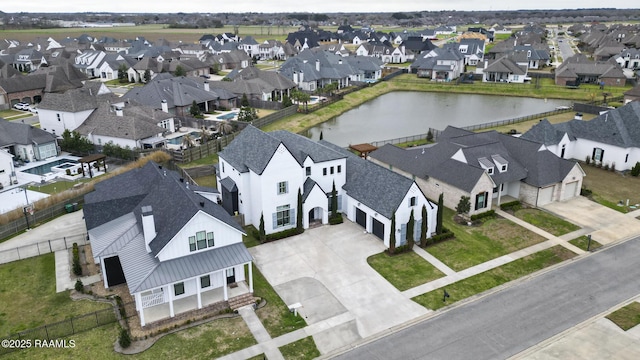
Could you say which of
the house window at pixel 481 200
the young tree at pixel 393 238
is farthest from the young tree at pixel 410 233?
the house window at pixel 481 200

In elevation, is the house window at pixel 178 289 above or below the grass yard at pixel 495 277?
above

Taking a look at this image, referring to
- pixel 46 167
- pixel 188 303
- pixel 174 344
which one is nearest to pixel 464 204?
pixel 188 303

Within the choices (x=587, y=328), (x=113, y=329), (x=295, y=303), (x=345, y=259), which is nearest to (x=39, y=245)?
(x=113, y=329)

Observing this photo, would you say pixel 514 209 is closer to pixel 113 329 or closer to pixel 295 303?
pixel 295 303

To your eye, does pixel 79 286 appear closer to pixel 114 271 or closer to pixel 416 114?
pixel 114 271

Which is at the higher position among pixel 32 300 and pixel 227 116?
pixel 227 116

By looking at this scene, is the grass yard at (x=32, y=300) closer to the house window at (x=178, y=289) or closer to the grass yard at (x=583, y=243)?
the house window at (x=178, y=289)

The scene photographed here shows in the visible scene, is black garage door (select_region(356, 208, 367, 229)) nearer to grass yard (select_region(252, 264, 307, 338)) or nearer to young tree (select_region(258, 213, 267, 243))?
young tree (select_region(258, 213, 267, 243))
